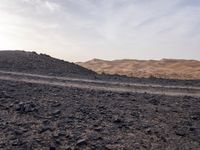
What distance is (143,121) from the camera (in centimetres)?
1109

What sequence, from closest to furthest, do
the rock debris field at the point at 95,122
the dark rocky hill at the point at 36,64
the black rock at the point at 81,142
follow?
the black rock at the point at 81,142 → the rock debris field at the point at 95,122 → the dark rocky hill at the point at 36,64

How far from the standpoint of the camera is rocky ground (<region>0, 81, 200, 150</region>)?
371 inches

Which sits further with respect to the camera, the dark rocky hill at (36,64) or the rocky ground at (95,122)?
the dark rocky hill at (36,64)

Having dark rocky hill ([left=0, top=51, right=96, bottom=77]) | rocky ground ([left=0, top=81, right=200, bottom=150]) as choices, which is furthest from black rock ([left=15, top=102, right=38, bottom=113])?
dark rocky hill ([left=0, top=51, right=96, bottom=77])

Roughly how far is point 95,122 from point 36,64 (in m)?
19.3

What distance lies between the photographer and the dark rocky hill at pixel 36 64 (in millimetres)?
27223

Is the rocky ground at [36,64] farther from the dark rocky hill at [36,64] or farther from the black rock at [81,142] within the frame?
the black rock at [81,142]

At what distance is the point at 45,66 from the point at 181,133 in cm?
1956

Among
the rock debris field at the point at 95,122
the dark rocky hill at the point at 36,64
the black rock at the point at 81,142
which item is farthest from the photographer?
the dark rocky hill at the point at 36,64

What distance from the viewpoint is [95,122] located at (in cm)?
1066

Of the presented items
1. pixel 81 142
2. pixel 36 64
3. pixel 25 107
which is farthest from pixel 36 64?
pixel 81 142

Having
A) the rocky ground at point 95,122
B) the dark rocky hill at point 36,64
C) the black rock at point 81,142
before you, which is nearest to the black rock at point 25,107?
the rocky ground at point 95,122

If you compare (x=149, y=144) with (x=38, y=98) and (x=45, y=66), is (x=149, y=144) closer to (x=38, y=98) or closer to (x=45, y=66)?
(x=38, y=98)

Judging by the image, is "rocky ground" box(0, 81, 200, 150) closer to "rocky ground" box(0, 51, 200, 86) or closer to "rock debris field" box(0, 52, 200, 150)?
"rock debris field" box(0, 52, 200, 150)
